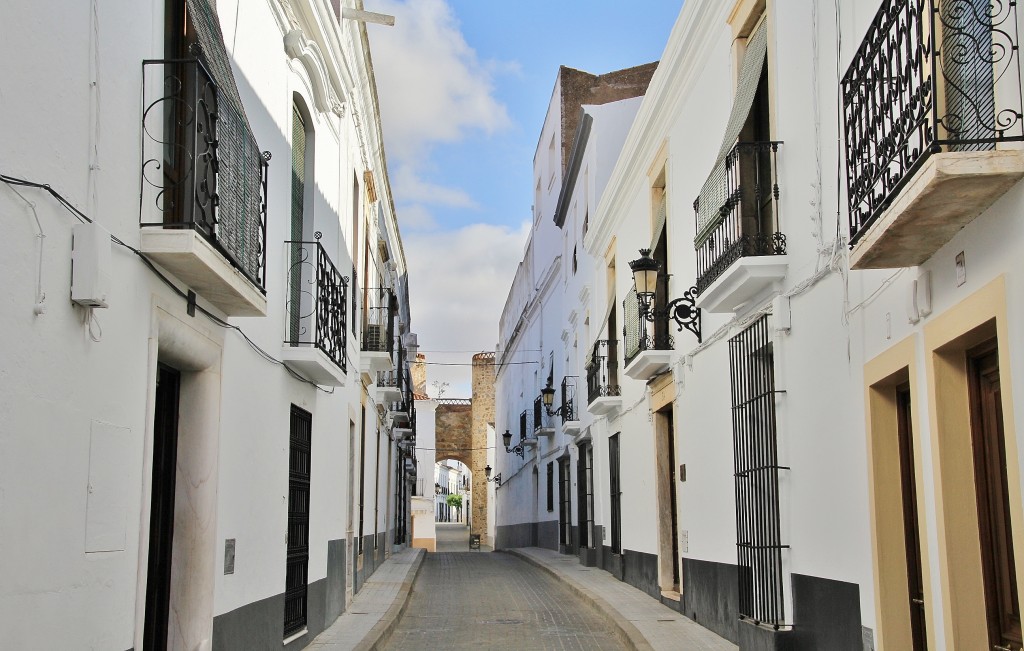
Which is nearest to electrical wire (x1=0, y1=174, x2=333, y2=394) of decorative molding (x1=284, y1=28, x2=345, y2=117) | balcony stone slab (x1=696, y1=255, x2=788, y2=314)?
decorative molding (x1=284, y1=28, x2=345, y2=117)

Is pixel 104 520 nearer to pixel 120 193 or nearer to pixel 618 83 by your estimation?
pixel 120 193

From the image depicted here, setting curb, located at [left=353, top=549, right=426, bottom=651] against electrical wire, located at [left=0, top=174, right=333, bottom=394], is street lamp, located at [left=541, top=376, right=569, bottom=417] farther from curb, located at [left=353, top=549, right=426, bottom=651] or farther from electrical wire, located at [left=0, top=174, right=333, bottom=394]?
electrical wire, located at [left=0, top=174, right=333, bottom=394]

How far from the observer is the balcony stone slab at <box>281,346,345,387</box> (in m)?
8.66

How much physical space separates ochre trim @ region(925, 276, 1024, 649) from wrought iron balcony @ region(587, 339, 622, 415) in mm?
10914

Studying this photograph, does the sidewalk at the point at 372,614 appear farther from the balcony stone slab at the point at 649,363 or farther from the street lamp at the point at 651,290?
the street lamp at the point at 651,290

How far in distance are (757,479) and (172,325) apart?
4.84 m

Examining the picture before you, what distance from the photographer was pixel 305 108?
9.69 m

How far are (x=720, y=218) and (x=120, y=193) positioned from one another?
5365mm

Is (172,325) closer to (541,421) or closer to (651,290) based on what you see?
(651,290)

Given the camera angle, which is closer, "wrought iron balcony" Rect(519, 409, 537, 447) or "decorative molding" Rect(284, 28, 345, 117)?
"decorative molding" Rect(284, 28, 345, 117)

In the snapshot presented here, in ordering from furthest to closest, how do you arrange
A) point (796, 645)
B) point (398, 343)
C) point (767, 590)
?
1. point (398, 343)
2. point (767, 590)
3. point (796, 645)

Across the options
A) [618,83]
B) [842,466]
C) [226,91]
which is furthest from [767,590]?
[618,83]

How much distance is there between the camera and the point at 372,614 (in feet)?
38.1

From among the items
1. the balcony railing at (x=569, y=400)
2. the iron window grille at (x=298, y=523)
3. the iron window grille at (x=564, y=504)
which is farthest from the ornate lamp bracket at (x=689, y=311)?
the iron window grille at (x=564, y=504)
